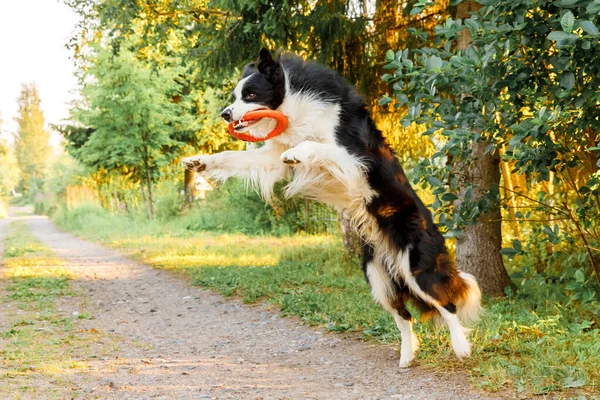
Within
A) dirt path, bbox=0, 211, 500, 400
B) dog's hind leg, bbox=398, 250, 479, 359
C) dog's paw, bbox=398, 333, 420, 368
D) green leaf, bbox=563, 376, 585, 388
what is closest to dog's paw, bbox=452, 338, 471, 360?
dog's hind leg, bbox=398, 250, 479, 359

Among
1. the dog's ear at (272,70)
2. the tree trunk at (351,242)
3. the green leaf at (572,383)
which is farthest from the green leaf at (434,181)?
the tree trunk at (351,242)

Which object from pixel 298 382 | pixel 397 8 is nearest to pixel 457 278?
pixel 298 382

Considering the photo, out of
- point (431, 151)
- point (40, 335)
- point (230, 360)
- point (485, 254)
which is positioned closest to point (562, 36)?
point (230, 360)

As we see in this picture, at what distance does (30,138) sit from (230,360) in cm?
8937

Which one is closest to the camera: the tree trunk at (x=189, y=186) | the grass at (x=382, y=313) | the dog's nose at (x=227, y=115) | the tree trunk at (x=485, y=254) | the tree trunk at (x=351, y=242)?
the grass at (x=382, y=313)

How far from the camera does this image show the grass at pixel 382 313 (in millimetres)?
3969

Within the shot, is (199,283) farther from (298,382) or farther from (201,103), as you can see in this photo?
(201,103)

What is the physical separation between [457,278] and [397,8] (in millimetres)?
4474

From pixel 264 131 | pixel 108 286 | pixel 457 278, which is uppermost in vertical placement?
pixel 264 131

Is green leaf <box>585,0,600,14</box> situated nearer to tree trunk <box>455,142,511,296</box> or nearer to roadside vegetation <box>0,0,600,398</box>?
roadside vegetation <box>0,0,600,398</box>

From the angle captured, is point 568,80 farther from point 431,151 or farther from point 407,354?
point 431,151

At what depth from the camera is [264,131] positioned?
477 cm

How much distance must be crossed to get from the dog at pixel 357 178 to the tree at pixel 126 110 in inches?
506

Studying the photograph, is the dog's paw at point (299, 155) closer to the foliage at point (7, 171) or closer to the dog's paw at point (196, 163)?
the dog's paw at point (196, 163)
